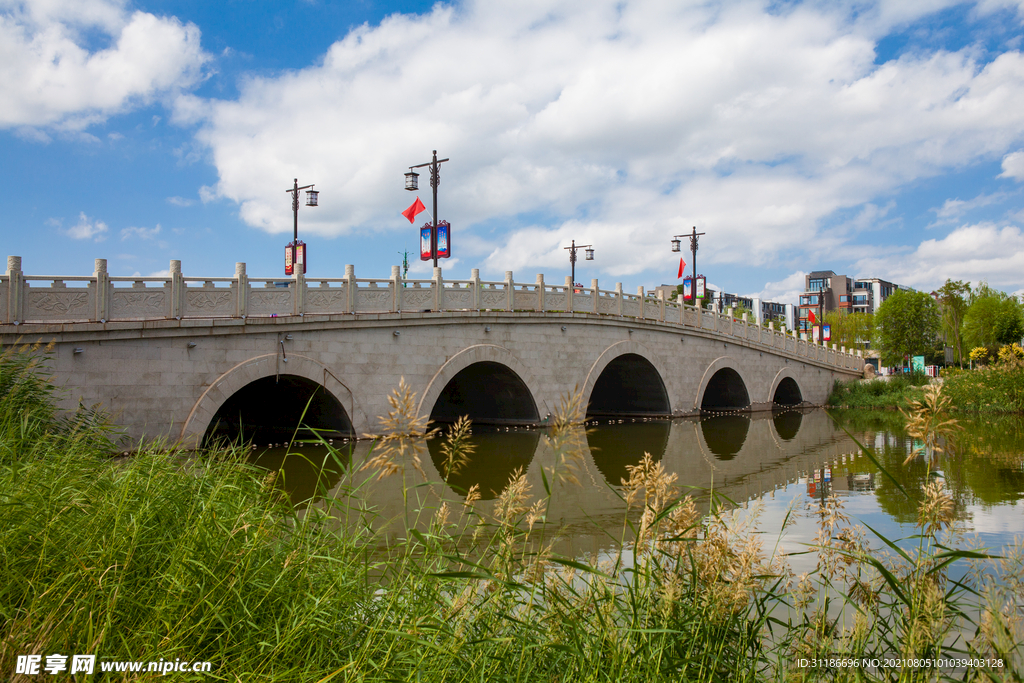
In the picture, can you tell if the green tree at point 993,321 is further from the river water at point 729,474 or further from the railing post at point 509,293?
the railing post at point 509,293

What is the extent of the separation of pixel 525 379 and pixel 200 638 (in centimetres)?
1559

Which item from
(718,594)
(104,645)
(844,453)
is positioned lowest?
(844,453)

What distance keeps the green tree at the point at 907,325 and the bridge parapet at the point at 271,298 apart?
21.2 m

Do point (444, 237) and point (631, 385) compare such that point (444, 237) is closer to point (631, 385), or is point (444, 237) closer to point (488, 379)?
point (488, 379)

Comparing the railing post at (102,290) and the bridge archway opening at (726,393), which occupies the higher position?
the railing post at (102,290)

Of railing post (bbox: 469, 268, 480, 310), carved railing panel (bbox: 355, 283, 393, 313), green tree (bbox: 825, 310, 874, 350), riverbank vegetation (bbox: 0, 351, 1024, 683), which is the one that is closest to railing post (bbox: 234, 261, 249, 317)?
carved railing panel (bbox: 355, 283, 393, 313)

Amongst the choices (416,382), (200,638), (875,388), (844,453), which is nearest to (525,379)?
(416,382)

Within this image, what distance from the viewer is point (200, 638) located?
265 centimetres

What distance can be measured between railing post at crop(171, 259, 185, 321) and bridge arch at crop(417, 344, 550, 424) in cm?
548

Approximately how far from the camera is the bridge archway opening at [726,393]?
26.7 m

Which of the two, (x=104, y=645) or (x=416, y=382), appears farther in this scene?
(x=416, y=382)

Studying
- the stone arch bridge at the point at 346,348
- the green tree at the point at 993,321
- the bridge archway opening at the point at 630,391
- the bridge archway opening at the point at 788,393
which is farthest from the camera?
the green tree at the point at 993,321

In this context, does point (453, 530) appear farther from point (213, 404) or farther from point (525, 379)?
point (525, 379)

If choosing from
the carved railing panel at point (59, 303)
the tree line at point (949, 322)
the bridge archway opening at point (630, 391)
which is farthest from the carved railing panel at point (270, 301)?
the tree line at point (949, 322)
